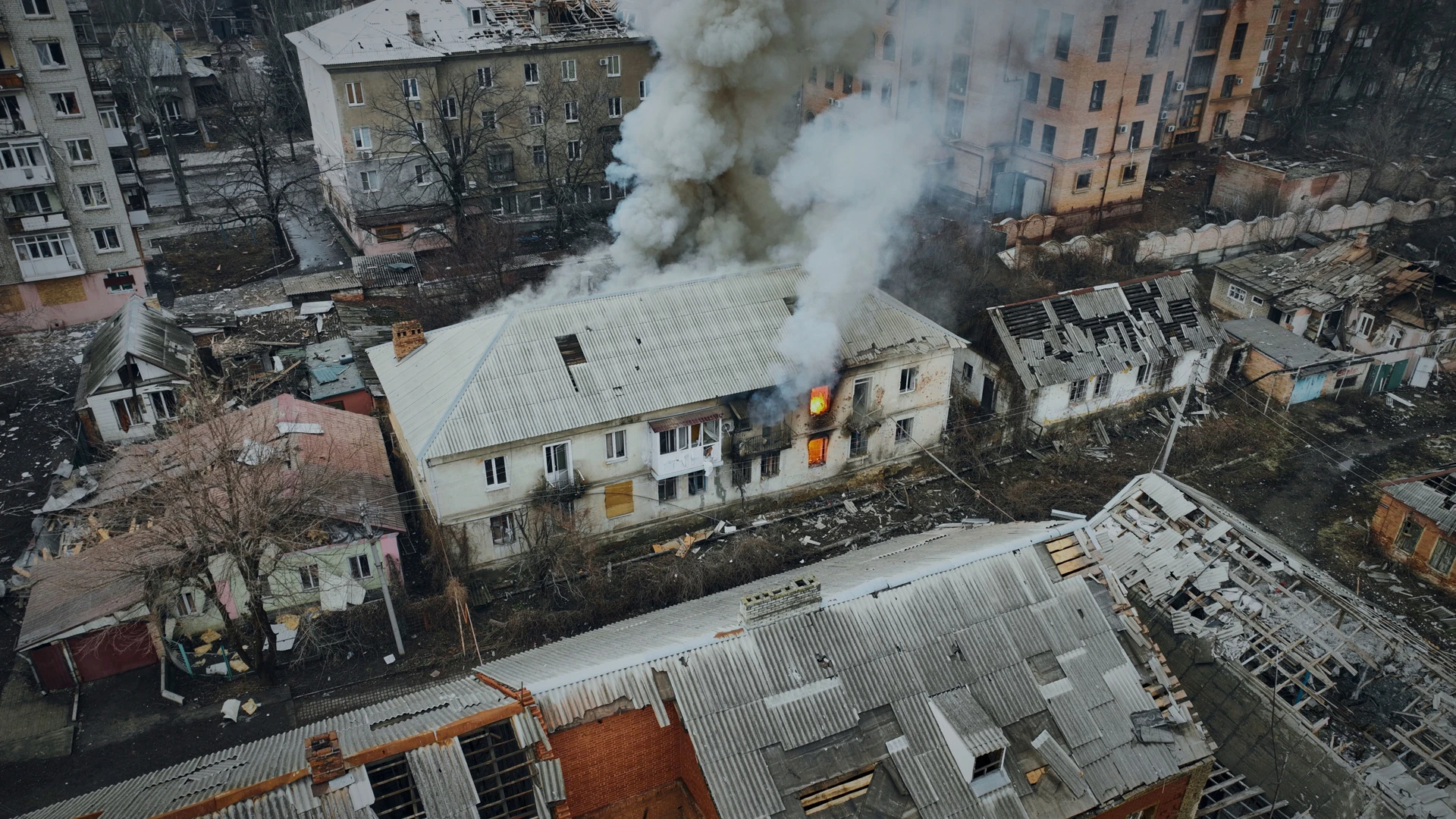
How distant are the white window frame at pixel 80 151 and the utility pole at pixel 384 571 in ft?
78.0

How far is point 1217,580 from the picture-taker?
2131 cm

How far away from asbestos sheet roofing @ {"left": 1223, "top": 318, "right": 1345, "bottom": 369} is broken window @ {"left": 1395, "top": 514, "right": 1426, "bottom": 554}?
28.9ft

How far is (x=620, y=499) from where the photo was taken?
1104 inches

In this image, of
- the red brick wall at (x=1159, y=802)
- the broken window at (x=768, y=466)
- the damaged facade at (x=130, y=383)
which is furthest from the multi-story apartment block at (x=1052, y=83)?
the red brick wall at (x=1159, y=802)

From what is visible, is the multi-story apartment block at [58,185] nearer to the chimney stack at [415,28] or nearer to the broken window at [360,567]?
the chimney stack at [415,28]

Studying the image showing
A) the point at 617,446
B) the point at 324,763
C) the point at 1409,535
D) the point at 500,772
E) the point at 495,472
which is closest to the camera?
the point at 324,763

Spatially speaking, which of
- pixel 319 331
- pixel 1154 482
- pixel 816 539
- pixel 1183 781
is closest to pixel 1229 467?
pixel 1154 482

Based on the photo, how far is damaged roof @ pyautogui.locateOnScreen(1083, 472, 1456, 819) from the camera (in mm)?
17938

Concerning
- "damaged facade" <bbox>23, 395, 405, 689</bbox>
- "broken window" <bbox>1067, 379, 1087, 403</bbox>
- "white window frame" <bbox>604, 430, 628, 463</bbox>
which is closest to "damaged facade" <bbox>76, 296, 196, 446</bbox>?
"damaged facade" <bbox>23, 395, 405, 689</bbox>

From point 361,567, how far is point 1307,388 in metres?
33.7

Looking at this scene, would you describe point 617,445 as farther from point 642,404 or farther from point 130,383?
point 130,383

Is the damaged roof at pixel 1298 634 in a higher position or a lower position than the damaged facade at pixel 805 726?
lower

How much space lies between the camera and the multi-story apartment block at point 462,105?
45.1m

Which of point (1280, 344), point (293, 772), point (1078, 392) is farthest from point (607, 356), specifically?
point (1280, 344)
